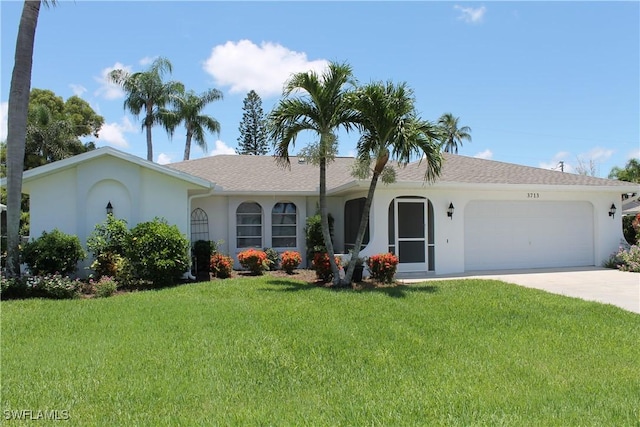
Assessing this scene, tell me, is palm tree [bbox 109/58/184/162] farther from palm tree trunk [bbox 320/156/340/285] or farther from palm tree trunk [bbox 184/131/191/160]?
palm tree trunk [bbox 320/156/340/285]

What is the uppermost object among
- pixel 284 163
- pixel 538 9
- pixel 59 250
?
pixel 538 9

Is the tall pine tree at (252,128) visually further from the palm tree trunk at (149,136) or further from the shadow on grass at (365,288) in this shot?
the shadow on grass at (365,288)

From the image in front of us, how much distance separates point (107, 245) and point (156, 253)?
1.69 meters

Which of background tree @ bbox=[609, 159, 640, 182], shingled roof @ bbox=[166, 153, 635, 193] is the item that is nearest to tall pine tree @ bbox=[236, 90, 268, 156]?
shingled roof @ bbox=[166, 153, 635, 193]

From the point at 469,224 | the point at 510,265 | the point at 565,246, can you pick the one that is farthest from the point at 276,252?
the point at 565,246

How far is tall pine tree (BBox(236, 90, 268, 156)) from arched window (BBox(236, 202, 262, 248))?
1169 inches

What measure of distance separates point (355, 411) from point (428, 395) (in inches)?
35.0

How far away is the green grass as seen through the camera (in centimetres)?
446

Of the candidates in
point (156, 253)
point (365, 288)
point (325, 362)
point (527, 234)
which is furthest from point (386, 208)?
point (325, 362)

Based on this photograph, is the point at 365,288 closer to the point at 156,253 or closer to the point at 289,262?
the point at 289,262

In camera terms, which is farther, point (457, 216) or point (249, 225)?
point (249, 225)

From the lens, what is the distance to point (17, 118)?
1130cm

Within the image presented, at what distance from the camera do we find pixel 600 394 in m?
4.87

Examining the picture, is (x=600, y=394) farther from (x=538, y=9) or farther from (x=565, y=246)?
(x=565, y=246)
